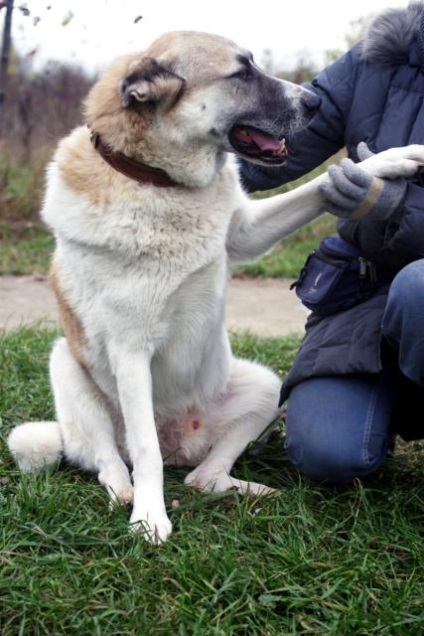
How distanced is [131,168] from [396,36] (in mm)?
827

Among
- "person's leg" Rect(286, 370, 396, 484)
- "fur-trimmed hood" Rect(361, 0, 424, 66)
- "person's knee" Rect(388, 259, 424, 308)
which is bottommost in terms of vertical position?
"person's leg" Rect(286, 370, 396, 484)

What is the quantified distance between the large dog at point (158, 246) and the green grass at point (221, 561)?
0.10 m

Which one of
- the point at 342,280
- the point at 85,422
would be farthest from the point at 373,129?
the point at 85,422

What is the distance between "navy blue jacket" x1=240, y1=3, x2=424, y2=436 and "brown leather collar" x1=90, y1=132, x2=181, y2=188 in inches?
20.4

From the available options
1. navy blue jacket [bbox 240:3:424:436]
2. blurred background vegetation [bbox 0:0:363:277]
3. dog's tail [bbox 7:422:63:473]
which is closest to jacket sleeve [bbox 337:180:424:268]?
navy blue jacket [bbox 240:3:424:436]

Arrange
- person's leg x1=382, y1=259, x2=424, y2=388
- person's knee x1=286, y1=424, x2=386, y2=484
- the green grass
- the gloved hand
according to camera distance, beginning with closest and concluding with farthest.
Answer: the green grass, person's leg x1=382, y1=259, x2=424, y2=388, the gloved hand, person's knee x1=286, y1=424, x2=386, y2=484

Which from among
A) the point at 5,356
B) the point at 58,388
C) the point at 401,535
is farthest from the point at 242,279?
the point at 401,535

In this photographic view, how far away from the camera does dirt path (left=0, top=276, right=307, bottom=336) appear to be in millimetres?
4613

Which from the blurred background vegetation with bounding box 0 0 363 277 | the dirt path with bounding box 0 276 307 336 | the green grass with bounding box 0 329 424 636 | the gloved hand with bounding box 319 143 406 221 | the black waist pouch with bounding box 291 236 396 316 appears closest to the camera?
the green grass with bounding box 0 329 424 636

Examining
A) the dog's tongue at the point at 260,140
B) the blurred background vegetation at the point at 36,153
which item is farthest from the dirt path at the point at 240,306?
the dog's tongue at the point at 260,140

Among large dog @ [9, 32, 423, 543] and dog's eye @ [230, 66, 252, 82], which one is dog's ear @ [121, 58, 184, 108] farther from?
dog's eye @ [230, 66, 252, 82]

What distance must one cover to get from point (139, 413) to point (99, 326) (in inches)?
10.7

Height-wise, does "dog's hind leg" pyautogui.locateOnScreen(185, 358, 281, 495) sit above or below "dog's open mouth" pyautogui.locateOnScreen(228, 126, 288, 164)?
below

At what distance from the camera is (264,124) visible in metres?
2.52
